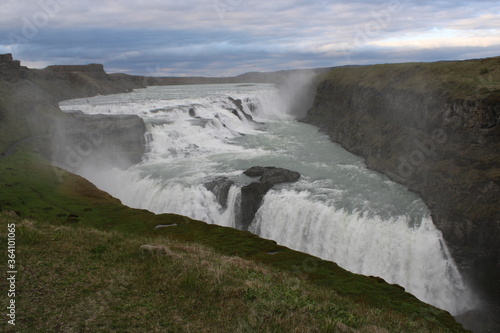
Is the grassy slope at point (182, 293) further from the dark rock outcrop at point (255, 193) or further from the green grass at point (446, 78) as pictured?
the green grass at point (446, 78)

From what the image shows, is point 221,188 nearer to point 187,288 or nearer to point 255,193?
point 255,193

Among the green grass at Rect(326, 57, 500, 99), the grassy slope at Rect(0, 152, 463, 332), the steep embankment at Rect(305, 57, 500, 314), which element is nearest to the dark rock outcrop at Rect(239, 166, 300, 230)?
the steep embankment at Rect(305, 57, 500, 314)

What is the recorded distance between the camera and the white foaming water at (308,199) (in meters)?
30.1

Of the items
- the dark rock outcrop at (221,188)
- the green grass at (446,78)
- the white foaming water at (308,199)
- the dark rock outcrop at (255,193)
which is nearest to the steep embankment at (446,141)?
the green grass at (446,78)

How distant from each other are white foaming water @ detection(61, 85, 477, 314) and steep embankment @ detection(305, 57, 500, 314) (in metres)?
1.51

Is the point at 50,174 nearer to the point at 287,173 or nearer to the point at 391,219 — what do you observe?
the point at 287,173

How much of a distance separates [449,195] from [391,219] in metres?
6.86

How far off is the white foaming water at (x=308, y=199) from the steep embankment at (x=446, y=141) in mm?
1509

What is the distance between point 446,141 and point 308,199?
16911mm

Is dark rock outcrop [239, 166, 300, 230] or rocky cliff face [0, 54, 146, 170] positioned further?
rocky cliff face [0, 54, 146, 170]

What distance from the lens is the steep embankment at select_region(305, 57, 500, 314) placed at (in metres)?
30.6

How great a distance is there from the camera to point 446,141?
42250mm

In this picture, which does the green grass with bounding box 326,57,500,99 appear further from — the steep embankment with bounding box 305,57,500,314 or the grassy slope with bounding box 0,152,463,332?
the grassy slope with bounding box 0,152,463,332

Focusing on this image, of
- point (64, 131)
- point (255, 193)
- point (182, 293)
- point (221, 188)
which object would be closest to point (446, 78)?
point (255, 193)
